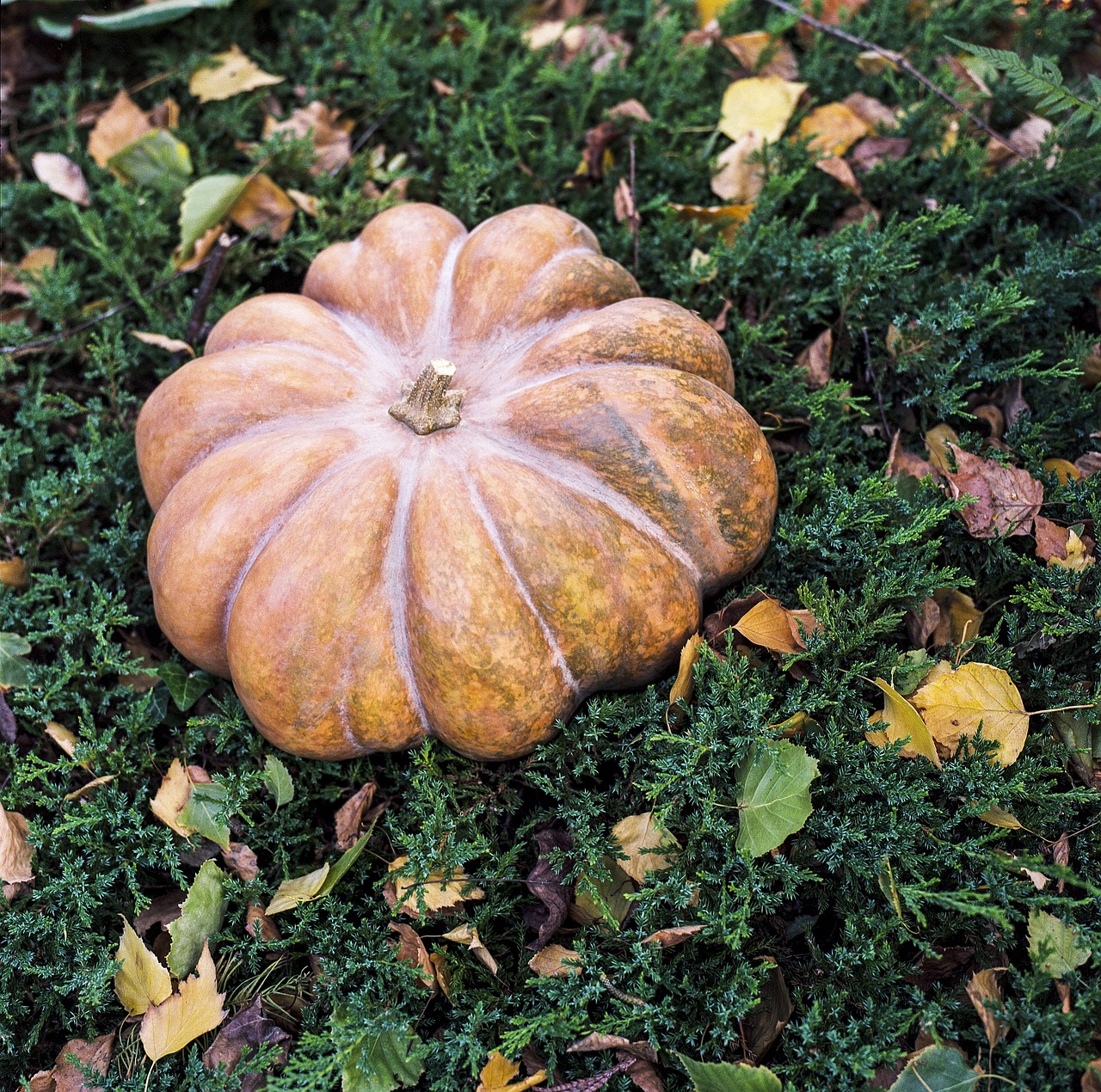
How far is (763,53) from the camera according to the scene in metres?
3.71

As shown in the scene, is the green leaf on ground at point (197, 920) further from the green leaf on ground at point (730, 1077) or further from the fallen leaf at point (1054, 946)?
the fallen leaf at point (1054, 946)

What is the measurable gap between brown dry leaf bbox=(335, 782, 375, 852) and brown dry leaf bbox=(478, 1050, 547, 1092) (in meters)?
0.73

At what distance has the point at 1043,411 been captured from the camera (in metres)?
2.89

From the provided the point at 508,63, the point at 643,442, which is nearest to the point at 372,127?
the point at 508,63

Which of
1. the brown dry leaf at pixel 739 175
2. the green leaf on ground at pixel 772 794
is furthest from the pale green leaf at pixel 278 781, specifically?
the brown dry leaf at pixel 739 175

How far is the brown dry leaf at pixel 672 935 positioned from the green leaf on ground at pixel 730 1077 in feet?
0.93

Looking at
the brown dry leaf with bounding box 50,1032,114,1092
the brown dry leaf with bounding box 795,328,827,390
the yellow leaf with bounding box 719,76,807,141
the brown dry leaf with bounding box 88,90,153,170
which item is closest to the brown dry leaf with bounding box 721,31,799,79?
the yellow leaf with bounding box 719,76,807,141

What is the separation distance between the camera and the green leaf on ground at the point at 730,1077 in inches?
76.7

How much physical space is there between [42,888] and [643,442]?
2.03 metres

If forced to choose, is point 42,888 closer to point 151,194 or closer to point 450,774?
point 450,774

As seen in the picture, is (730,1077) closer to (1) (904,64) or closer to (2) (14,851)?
(2) (14,851)

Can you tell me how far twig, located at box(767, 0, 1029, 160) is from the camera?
3.40 meters

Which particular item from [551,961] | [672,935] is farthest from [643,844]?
[551,961]

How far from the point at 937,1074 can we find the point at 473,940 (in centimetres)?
112
